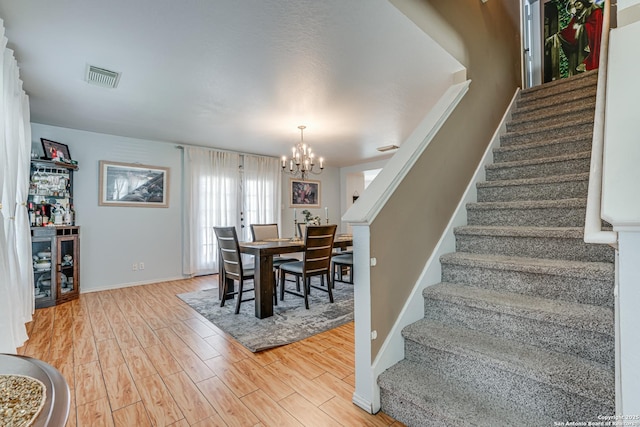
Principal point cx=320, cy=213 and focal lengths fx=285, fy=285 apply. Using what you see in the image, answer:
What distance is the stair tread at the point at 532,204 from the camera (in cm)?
169

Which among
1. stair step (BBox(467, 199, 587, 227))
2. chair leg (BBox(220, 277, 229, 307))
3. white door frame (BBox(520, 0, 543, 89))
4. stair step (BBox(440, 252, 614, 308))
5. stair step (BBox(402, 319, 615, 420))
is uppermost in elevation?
white door frame (BBox(520, 0, 543, 89))

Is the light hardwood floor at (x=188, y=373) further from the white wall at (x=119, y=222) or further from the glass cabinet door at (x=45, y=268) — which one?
the white wall at (x=119, y=222)

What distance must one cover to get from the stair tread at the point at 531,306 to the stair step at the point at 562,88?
2266 mm

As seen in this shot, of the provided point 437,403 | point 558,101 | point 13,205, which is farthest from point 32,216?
point 558,101

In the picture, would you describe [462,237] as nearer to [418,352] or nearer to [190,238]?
[418,352]

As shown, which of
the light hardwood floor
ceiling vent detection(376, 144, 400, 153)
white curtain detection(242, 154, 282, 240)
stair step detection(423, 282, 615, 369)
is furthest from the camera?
white curtain detection(242, 154, 282, 240)

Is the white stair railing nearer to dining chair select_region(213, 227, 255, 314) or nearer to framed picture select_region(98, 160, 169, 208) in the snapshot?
dining chair select_region(213, 227, 255, 314)

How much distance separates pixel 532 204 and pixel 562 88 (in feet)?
6.26

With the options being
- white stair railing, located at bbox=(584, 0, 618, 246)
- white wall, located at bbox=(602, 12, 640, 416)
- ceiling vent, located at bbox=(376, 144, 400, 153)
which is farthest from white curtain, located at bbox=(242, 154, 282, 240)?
white wall, located at bbox=(602, 12, 640, 416)

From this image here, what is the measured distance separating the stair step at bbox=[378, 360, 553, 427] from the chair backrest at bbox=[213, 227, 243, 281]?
1897 millimetres

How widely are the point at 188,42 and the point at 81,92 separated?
1548mm

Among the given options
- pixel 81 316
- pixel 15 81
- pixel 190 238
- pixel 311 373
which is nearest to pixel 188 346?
pixel 311 373

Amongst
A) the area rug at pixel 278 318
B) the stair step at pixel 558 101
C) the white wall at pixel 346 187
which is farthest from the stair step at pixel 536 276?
the white wall at pixel 346 187

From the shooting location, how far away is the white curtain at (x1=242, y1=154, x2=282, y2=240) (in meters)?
5.43
